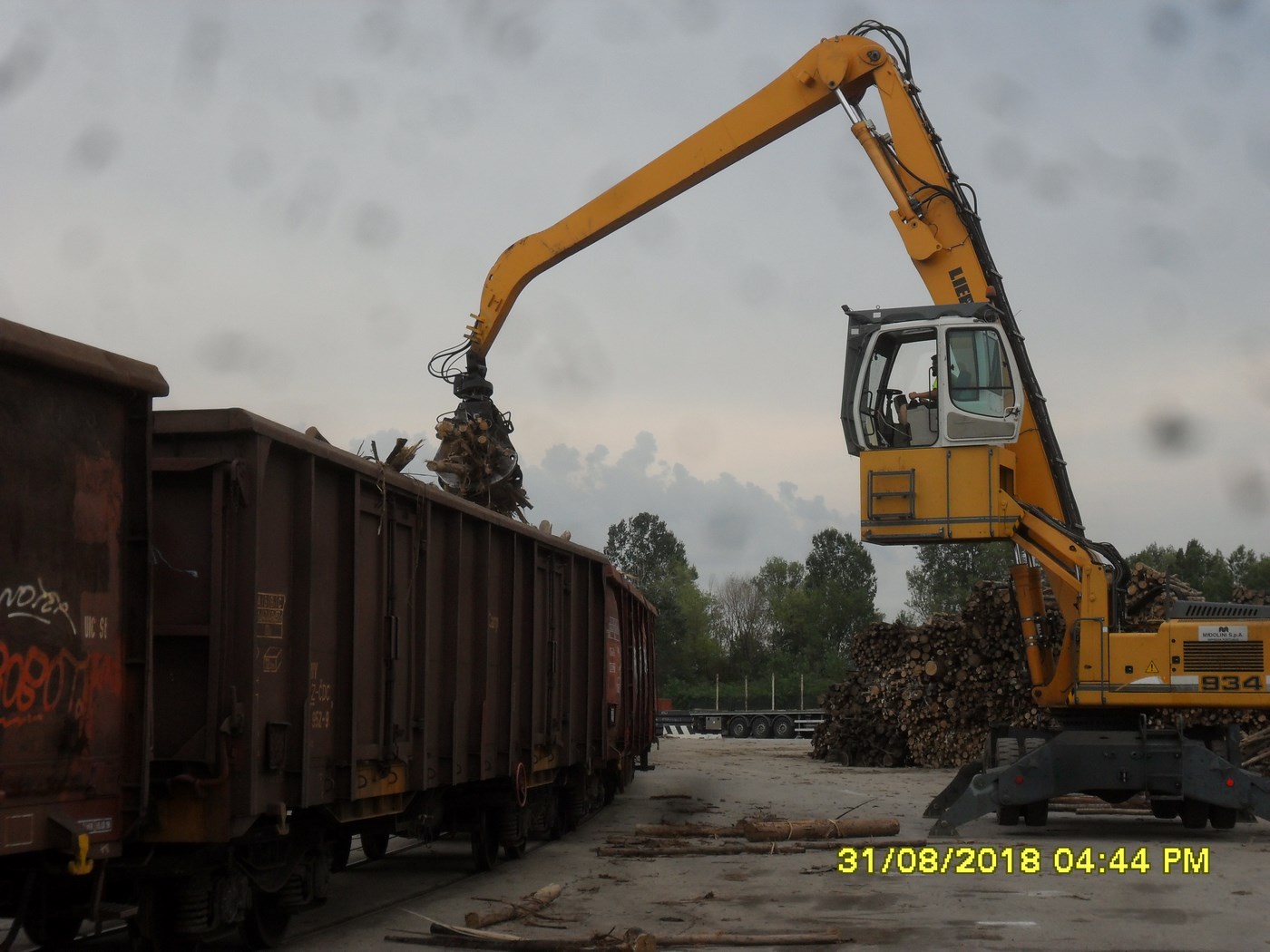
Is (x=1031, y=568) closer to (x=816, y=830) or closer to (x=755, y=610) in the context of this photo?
(x=816, y=830)

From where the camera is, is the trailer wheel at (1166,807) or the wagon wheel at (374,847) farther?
the trailer wheel at (1166,807)

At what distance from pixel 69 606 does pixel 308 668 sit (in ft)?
6.18

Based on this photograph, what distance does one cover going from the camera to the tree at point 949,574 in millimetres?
93812

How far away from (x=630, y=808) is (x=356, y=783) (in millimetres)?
10396

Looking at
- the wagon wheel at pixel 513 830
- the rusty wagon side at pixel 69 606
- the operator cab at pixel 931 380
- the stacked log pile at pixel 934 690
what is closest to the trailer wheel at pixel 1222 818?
the operator cab at pixel 931 380

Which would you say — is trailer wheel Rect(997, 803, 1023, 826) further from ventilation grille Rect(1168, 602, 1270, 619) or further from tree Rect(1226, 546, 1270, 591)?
tree Rect(1226, 546, 1270, 591)

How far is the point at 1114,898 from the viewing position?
9.61m

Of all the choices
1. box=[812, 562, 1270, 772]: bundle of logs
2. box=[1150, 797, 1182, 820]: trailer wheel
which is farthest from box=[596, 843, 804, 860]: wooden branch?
box=[812, 562, 1270, 772]: bundle of logs

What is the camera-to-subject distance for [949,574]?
3841 inches

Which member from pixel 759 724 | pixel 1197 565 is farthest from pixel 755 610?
pixel 759 724

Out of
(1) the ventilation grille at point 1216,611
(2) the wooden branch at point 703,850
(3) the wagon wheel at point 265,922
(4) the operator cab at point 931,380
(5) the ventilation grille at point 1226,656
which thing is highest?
(4) the operator cab at point 931,380

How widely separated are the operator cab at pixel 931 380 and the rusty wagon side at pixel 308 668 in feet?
12.2

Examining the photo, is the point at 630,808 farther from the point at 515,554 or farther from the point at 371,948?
the point at 371,948
